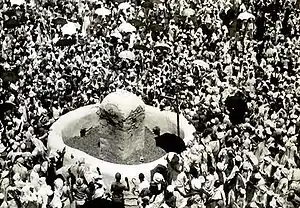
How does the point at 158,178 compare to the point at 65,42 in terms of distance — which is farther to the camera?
the point at 65,42

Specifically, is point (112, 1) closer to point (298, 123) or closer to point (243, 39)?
point (243, 39)

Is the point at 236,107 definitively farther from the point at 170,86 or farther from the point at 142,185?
the point at 142,185

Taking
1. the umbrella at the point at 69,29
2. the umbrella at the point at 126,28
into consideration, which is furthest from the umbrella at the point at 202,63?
the umbrella at the point at 69,29

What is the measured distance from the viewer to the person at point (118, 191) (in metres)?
4.82

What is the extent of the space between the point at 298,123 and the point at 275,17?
396cm

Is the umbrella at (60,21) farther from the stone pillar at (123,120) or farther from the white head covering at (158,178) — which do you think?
the white head covering at (158,178)

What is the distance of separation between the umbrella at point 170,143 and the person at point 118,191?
3.01 ft

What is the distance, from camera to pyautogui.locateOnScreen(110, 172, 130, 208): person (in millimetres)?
4816

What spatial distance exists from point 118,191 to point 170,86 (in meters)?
2.67

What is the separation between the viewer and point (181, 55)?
806 centimetres

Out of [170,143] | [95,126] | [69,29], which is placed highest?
[69,29]

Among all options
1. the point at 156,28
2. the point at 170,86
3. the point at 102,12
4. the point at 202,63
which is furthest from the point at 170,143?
the point at 102,12

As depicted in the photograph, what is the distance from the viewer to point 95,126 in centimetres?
600

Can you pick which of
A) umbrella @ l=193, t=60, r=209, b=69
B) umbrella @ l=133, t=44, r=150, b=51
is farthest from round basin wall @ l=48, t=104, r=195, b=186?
umbrella @ l=133, t=44, r=150, b=51
